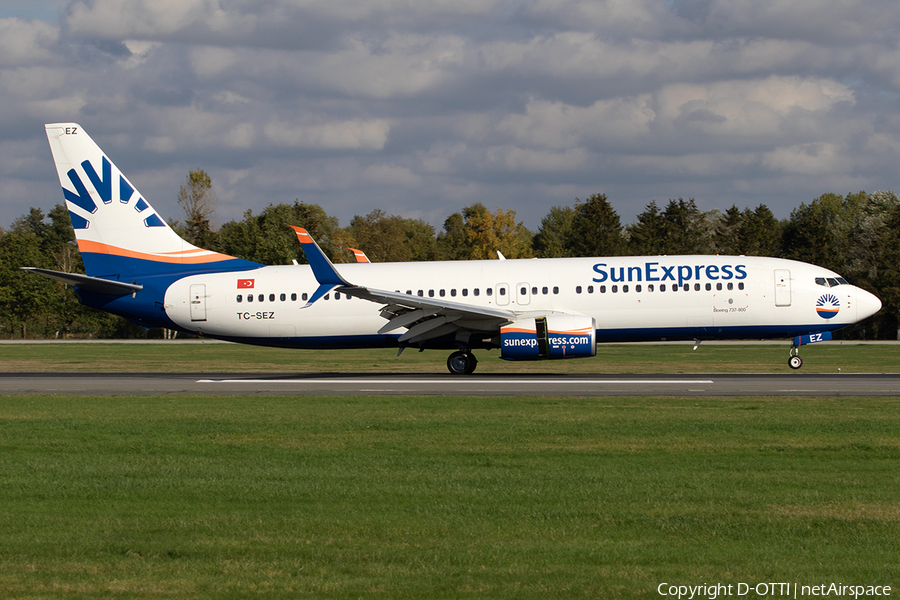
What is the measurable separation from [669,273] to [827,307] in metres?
5.44

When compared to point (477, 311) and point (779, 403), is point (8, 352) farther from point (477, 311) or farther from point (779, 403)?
point (779, 403)

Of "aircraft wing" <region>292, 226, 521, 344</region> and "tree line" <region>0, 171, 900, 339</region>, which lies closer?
"aircraft wing" <region>292, 226, 521, 344</region>

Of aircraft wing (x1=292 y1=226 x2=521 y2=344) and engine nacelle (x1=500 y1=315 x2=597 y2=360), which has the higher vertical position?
aircraft wing (x1=292 y1=226 x2=521 y2=344)

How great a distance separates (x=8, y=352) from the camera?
174 ft

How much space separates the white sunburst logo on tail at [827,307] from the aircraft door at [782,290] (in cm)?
107

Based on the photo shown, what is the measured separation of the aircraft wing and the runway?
1.61 metres

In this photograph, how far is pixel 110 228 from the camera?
3198 cm

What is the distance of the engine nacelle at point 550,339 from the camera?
2788cm

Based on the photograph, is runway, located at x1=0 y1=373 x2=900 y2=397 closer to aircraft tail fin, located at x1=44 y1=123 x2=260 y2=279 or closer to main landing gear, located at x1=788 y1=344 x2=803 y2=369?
main landing gear, located at x1=788 y1=344 x2=803 y2=369

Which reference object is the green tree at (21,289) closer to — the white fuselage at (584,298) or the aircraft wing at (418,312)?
the white fuselage at (584,298)

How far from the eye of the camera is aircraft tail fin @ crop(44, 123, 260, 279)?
3183 centimetres

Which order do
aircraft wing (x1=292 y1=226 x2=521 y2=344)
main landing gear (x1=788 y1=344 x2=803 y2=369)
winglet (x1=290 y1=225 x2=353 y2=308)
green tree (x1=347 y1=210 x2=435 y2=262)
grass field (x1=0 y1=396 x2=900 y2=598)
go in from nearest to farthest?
grass field (x1=0 y1=396 x2=900 y2=598), winglet (x1=290 y1=225 x2=353 y2=308), aircraft wing (x1=292 y1=226 x2=521 y2=344), main landing gear (x1=788 y1=344 x2=803 y2=369), green tree (x1=347 y1=210 x2=435 y2=262)

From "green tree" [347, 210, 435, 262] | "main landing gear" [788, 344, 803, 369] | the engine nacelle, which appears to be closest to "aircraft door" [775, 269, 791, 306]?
"main landing gear" [788, 344, 803, 369]

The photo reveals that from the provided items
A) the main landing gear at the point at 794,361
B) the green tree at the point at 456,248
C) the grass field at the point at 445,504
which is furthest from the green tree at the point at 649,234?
the grass field at the point at 445,504
